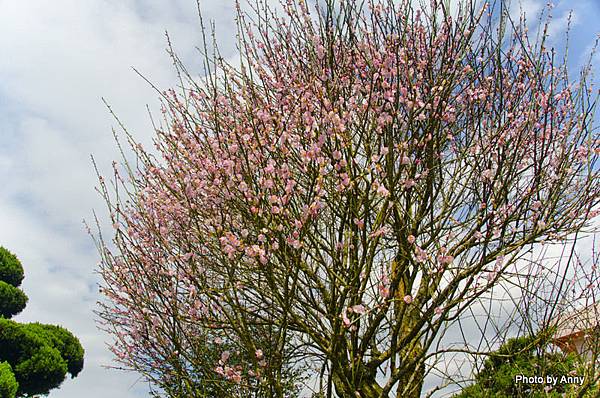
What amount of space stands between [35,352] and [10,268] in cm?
328

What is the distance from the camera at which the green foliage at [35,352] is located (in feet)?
45.9

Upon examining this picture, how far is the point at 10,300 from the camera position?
51.8ft

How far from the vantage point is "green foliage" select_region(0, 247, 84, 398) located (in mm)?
14003

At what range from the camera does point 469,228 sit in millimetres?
5891

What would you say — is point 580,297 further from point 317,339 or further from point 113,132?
point 113,132

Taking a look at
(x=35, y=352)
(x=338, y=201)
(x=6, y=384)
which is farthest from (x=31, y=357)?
(x=338, y=201)

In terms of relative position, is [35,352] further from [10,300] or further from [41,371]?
[10,300]

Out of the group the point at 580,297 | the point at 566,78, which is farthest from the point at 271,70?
the point at 580,297

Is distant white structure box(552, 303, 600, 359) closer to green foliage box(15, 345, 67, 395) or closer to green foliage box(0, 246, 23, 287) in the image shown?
green foliage box(15, 345, 67, 395)

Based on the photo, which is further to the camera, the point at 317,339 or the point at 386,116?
the point at 317,339

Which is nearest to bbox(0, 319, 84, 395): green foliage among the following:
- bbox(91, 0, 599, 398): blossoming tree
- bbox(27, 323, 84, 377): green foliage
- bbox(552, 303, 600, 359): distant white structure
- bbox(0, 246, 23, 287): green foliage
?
bbox(27, 323, 84, 377): green foliage

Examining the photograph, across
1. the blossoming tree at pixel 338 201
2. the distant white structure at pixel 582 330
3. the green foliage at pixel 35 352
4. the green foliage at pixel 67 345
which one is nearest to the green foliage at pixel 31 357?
the green foliage at pixel 35 352

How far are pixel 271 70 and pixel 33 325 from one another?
12.3 m

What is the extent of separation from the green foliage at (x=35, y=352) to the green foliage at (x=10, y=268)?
60cm
